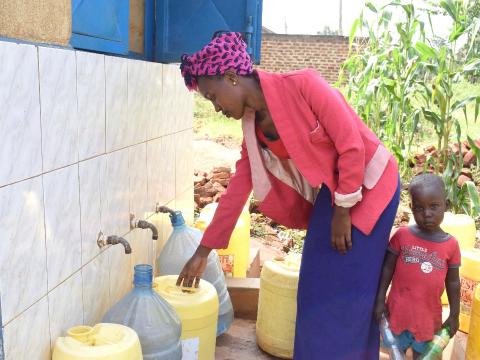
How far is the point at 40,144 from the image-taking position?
65.9 inches

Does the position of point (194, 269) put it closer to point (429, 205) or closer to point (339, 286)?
point (339, 286)

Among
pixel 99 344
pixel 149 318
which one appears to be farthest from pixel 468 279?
pixel 99 344

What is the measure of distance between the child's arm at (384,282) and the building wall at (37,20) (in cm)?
148

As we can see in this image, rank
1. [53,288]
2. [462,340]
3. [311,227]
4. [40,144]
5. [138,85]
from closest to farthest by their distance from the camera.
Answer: [40,144]
[53,288]
[311,227]
[138,85]
[462,340]

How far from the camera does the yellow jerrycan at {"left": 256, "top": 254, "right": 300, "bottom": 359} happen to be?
2.62 metres

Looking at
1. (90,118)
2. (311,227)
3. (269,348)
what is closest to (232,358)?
(269,348)

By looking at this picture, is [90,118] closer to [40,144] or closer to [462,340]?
[40,144]

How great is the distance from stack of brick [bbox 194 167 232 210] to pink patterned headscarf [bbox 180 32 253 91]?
3.36 meters

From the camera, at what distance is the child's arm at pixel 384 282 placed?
2184 millimetres

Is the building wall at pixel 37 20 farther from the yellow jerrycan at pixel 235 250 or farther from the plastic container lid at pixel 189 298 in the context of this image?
the yellow jerrycan at pixel 235 250

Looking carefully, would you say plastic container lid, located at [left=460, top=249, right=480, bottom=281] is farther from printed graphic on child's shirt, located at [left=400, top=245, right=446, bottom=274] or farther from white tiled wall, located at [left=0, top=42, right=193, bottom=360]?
white tiled wall, located at [left=0, top=42, right=193, bottom=360]

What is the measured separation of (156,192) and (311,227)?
1074 mm

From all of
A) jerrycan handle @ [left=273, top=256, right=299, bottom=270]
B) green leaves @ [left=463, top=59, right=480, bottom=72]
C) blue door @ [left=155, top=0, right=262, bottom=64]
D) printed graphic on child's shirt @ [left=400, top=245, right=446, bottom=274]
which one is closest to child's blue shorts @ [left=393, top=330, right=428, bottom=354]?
printed graphic on child's shirt @ [left=400, top=245, right=446, bottom=274]

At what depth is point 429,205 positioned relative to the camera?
2.17 metres
